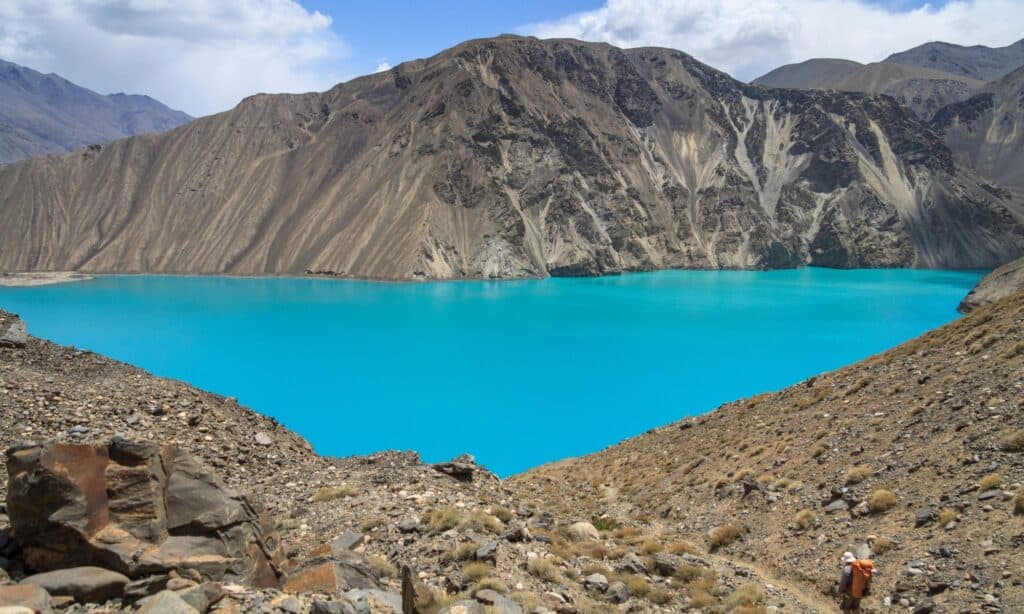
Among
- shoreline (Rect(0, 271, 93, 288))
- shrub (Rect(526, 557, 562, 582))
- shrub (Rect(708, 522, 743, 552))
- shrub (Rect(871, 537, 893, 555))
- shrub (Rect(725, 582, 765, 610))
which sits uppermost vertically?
shrub (Rect(871, 537, 893, 555))

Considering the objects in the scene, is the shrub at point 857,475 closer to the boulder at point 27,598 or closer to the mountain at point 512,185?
the boulder at point 27,598

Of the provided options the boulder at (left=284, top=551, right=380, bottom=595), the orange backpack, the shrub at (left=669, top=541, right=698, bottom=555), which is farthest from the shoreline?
the orange backpack

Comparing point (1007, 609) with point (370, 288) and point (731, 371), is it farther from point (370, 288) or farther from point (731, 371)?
point (370, 288)

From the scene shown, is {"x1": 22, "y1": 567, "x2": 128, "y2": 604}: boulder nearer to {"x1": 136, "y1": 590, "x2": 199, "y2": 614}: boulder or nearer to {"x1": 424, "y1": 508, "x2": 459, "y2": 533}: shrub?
{"x1": 136, "y1": 590, "x2": 199, "y2": 614}: boulder

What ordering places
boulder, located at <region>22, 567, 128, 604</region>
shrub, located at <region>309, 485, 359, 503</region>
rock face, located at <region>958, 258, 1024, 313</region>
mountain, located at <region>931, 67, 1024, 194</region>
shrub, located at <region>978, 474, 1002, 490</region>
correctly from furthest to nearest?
1. mountain, located at <region>931, 67, 1024, 194</region>
2. rock face, located at <region>958, 258, 1024, 313</region>
3. shrub, located at <region>309, 485, 359, 503</region>
4. shrub, located at <region>978, 474, 1002, 490</region>
5. boulder, located at <region>22, 567, 128, 604</region>

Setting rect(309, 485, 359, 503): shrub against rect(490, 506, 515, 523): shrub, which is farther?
rect(309, 485, 359, 503): shrub

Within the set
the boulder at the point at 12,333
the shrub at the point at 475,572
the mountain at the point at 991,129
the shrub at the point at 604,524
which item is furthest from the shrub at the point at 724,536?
the mountain at the point at 991,129

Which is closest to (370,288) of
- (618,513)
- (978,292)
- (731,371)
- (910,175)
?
(731,371)

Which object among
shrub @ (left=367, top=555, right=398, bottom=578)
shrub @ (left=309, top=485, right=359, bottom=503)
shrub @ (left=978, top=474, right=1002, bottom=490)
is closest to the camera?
shrub @ (left=367, top=555, right=398, bottom=578)
